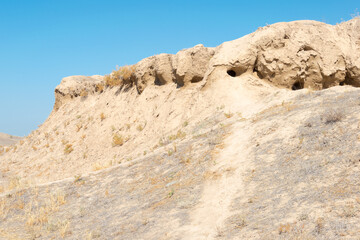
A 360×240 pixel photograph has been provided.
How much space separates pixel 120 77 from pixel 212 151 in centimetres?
→ 1164

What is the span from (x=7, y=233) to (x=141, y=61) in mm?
11706

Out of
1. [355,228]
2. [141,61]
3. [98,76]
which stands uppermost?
[98,76]

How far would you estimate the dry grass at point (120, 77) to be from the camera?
18125 millimetres

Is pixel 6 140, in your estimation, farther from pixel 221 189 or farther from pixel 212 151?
pixel 221 189

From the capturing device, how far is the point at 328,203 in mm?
4938

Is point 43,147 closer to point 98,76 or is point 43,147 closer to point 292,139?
point 98,76

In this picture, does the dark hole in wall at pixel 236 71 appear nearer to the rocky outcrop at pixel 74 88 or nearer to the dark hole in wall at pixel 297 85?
the dark hole in wall at pixel 297 85

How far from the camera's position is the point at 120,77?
19141 mm

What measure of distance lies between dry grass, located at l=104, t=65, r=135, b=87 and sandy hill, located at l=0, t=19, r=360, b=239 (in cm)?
8

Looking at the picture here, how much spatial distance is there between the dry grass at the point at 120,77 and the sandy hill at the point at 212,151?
0.08m

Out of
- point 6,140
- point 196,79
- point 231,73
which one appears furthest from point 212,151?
point 6,140

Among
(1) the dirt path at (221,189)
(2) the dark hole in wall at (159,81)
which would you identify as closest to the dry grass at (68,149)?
(2) the dark hole in wall at (159,81)

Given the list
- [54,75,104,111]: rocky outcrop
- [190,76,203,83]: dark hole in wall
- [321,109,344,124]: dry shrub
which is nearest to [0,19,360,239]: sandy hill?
[321,109,344,124]: dry shrub

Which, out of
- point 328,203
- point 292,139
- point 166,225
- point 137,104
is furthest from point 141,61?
point 328,203
